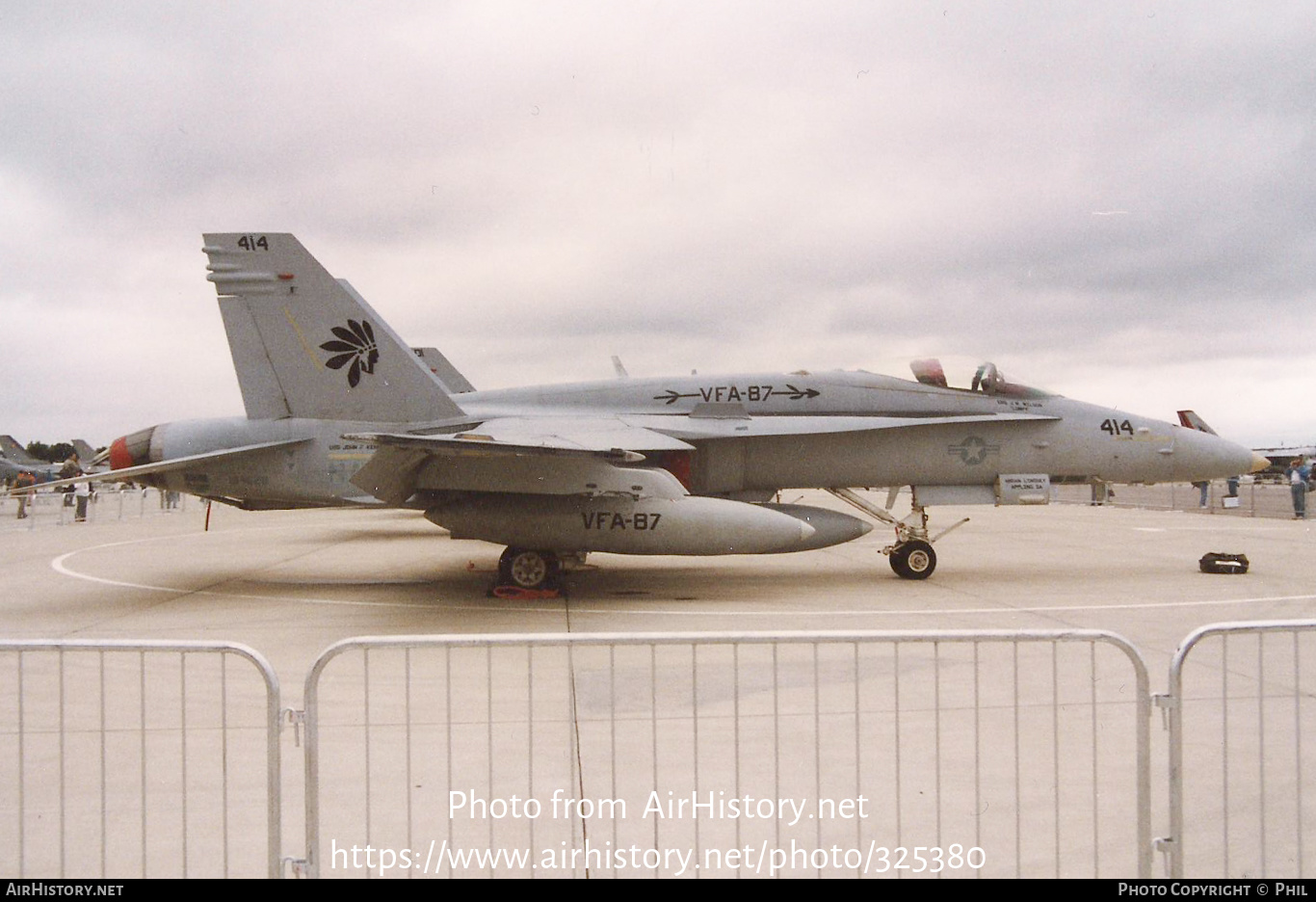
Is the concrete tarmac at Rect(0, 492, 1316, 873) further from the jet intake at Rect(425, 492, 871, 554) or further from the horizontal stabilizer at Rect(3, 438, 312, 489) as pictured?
the horizontal stabilizer at Rect(3, 438, 312, 489)

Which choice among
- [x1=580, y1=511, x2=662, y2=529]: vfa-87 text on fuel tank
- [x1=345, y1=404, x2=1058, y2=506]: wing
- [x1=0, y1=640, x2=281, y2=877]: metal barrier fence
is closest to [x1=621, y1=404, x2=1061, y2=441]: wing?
[x1=345, y1=404, x2=1058, y2=506]: wing

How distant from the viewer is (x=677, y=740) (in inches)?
206

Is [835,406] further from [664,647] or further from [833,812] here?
[833,812]

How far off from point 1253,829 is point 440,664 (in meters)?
5.17

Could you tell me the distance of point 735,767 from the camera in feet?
13.6

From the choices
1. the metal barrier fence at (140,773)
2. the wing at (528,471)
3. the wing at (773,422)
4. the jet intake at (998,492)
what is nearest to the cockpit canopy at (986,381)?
the wing at (773,422)

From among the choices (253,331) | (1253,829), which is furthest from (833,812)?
(253,331)

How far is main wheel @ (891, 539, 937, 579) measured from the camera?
12.4 meters

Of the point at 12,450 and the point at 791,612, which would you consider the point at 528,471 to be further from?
the point at 12,450

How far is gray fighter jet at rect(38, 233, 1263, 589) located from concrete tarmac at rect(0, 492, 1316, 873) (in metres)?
0.87

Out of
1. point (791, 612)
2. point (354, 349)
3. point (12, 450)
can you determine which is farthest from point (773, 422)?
point (12, 450)

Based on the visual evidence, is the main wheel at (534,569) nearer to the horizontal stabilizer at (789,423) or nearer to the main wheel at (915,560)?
the horizontal stabilizer at (789,423)

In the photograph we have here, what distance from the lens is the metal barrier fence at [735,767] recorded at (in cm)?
360

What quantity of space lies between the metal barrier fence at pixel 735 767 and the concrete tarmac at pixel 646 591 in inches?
15.4
